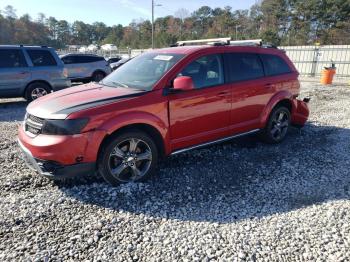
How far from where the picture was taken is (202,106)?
14.5 feet

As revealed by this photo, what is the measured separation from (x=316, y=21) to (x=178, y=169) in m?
50.5

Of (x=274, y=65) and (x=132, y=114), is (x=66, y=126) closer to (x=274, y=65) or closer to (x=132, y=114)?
(x=132, y=114)

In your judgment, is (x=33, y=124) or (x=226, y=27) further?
(x=226, y=27)

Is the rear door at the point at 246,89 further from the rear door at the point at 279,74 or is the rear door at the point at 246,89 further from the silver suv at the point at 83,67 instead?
the silver suv at the point at 83,67

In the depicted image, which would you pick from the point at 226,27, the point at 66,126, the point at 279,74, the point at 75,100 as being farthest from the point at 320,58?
the point at 226,27

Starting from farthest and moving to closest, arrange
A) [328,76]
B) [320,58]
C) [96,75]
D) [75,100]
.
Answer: [320,58] < [328,76] < [96,75] < [75,100]

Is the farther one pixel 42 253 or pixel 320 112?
pixel 320 112

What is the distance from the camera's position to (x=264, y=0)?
60.2 metres

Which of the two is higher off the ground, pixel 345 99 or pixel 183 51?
pixel 183 51

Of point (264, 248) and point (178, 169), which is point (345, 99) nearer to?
point (178, 169)

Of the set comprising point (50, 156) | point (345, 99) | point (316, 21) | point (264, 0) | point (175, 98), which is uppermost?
point (264, 0)

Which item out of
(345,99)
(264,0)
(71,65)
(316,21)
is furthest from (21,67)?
(264,0)

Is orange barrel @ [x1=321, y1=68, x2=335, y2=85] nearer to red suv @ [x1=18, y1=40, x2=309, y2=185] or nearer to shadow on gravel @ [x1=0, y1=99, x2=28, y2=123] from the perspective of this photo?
red suv @ [x1=18, y1=40, x2=309, y2=185]

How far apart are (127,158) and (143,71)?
1.41m
